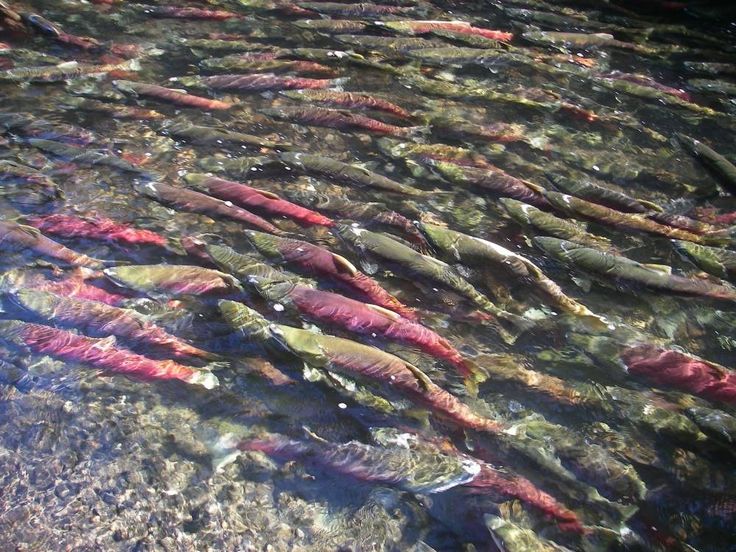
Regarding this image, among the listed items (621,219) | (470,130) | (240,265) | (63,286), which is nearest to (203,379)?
(240,265)

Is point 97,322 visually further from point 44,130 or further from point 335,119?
point 335,119

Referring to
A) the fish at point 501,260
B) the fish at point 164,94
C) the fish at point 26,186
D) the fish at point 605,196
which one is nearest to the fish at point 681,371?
the fish at point 501,260

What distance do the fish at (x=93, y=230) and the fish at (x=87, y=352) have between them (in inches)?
34.7

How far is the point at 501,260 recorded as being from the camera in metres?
3.97

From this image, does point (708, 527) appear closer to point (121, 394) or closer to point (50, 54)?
point (121, 394)

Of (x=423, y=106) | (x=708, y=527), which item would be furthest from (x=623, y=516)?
(x=423, y=106)

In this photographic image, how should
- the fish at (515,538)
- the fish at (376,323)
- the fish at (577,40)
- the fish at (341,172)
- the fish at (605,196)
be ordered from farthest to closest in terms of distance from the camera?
the fish at (577,40), the fish at (341,172), the fish at (605,196), the fish at (376,323), the fish at (515,538)

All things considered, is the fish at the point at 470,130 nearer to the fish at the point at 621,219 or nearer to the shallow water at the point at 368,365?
the shallow water at the point at 368,365

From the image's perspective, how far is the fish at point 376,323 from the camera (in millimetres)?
3475

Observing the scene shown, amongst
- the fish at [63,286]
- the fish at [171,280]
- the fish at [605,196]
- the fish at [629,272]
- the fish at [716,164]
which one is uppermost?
the fish at [716,164]

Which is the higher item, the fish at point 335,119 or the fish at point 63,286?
the fish at point 335,119

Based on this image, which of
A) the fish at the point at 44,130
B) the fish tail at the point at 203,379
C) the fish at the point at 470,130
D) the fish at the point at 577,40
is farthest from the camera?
the fish at the point at 577,40

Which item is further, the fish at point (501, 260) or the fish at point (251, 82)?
the fish at point (251, 82)

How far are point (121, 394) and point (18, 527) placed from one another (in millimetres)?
730
